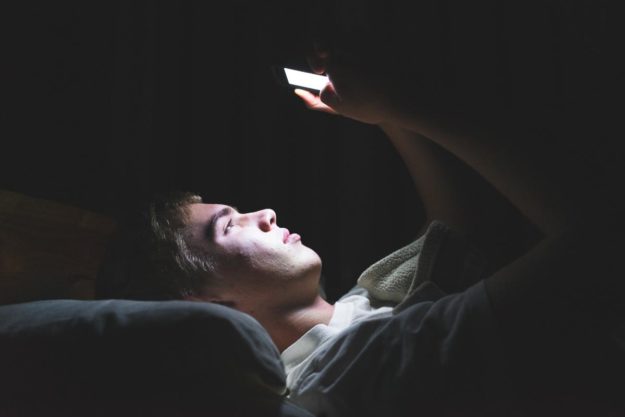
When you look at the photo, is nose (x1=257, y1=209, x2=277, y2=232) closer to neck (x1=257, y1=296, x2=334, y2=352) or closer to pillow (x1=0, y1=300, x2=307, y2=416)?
neck (x1=257, y1=296, x2=334, y2=352)

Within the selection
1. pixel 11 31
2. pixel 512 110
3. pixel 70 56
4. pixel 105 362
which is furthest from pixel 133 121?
pixel 512 110

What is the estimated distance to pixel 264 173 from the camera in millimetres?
1636

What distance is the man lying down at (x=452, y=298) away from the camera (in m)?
0.75

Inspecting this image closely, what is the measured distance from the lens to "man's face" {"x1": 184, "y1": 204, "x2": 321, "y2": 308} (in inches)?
47.6

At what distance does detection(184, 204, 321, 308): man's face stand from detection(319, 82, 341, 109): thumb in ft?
1.15

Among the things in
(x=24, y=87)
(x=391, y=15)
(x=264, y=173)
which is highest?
(x=391, y=15)

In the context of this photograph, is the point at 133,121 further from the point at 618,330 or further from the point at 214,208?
the point at 618,330

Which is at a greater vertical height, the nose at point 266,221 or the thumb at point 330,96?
the thumb at point 330,96

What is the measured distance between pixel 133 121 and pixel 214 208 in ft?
1.32

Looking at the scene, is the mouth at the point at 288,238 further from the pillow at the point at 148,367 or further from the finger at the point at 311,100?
the pillow at the point at 148,367

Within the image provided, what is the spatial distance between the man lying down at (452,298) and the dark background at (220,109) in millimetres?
324

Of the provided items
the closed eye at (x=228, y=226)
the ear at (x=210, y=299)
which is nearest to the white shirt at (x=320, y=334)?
the ear at (x=210, y=299)

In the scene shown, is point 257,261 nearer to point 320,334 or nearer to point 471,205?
point 320,334

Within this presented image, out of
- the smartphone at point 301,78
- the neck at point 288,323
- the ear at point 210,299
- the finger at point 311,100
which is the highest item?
the smartphone at point 301,78
